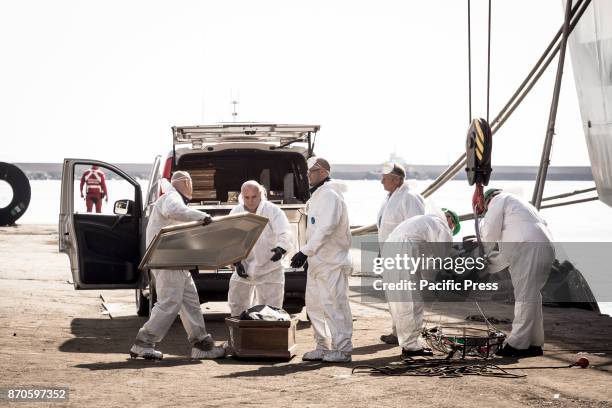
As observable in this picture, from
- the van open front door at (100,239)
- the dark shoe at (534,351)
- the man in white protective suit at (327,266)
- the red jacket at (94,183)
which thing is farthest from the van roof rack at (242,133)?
the red jacket at (94,183)

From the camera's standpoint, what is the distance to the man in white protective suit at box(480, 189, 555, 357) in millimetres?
10812

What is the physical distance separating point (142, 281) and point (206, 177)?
1585 millimetres

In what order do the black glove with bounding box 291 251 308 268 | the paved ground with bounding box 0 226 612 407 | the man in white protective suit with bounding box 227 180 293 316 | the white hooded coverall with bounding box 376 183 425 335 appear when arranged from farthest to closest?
the white hooded coverall with bounding box 376 183 425 335 → the man in white protective suit with bounding box 227 180 293 316 → the black glove with bounding box 291 251 308 268 → the paved ground with bounding box 0 226 612 407

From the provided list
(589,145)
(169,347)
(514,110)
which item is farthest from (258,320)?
(589,145)

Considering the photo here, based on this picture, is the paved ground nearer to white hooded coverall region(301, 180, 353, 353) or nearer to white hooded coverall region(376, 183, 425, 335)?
white hooded coverall region(301, 180, 353, 353)

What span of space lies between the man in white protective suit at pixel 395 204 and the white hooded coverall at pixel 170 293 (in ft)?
6.97

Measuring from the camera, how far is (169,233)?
10.4m

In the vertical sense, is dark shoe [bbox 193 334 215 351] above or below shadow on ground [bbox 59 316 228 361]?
above

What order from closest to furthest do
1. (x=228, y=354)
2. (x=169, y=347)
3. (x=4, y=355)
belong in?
(x=4, y=355), (x=228, y=354), (x=169, y=347)

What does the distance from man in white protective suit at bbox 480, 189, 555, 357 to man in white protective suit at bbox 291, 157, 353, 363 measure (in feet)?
4.89

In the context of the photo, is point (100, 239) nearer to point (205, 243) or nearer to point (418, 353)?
point (205, 243)

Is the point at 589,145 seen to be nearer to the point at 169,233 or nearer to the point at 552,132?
the point at 552,132

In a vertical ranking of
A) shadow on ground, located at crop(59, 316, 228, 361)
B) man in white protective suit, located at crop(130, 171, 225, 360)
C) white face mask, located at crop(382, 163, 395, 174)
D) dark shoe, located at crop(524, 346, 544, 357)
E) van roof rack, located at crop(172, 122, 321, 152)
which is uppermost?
van roof rack, located at crop(172, 122, 321, 152)

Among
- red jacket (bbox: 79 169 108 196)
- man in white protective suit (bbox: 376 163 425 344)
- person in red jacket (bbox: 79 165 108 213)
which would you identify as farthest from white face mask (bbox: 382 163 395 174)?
red jacket (bbox: 79 169 108 196)
